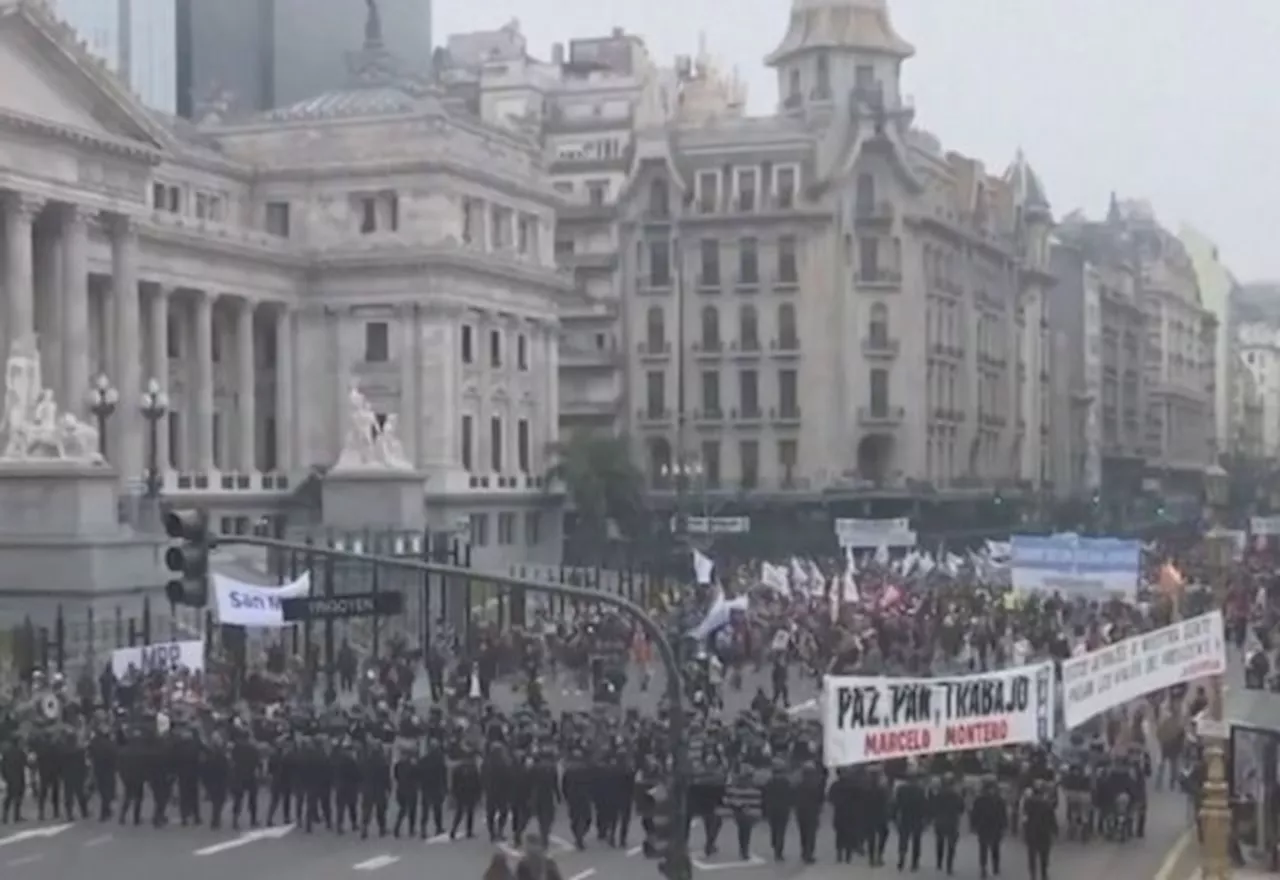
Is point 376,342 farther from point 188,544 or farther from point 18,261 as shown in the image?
point 188,544

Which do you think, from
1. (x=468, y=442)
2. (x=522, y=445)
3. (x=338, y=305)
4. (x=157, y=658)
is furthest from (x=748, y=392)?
(x=157, y=658)

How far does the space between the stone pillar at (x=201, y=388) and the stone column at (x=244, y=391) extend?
248 centimetres

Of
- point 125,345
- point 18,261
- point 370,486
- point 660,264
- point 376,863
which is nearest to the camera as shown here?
point 376,863

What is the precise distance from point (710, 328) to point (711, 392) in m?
2.40

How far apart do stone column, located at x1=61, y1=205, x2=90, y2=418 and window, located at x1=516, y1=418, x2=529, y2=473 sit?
75.2 ft

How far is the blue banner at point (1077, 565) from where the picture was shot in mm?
39594

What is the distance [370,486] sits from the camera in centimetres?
5100

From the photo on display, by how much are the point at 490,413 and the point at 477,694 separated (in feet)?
129

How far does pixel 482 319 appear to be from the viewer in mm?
72125

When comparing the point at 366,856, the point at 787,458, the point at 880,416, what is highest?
the point at 880,416

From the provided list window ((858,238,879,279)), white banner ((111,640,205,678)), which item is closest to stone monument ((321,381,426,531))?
white banner ((111,640,205,678))

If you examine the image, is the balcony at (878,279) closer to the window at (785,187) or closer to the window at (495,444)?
the window at (785,187)

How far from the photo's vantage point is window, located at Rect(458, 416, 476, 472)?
7131 centimetres

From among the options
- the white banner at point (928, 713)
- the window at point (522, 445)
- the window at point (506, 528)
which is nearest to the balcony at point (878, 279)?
the window at point (522, 445)
